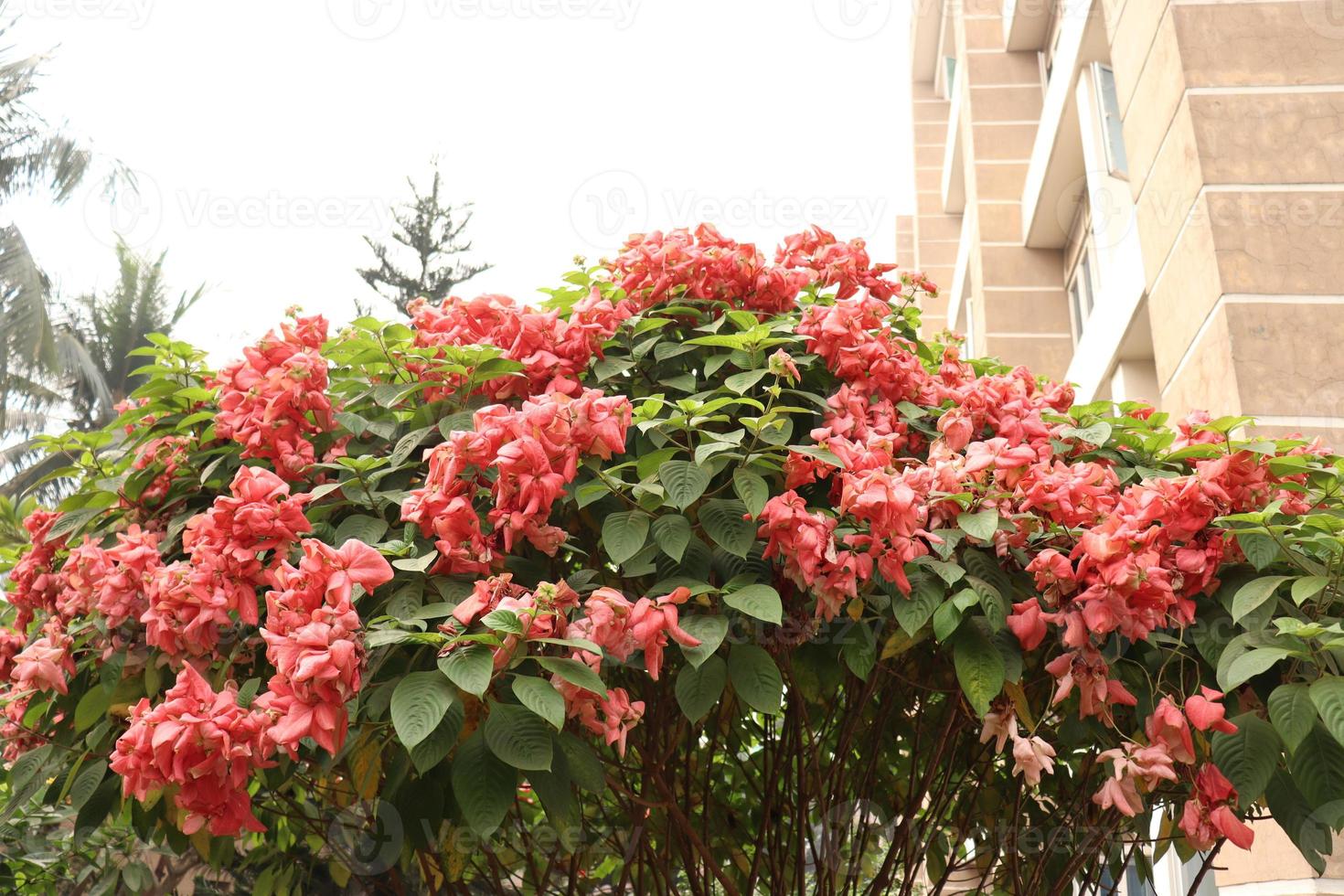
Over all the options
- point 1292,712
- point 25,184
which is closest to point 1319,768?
point 1292,712

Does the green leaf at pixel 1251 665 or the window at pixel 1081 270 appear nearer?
the green leaf at pixel 1251 665

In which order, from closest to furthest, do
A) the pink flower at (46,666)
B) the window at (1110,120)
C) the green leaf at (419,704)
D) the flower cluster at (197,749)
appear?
the green leaf at (419,704), the flower cluster at (197,749), the pink flower at (46,666), the window at (1110,120)

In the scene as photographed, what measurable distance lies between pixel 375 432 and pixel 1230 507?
4.77 ft

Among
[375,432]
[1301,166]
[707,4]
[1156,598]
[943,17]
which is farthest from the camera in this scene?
[943,17]

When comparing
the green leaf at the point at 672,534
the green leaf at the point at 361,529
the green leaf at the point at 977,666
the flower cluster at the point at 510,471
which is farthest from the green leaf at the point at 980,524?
the green leaf at the point at 361,529

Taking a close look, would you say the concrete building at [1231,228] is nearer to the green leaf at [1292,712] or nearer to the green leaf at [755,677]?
the green leaf at [1292,712]

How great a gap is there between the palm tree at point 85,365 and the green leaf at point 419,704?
15.6m

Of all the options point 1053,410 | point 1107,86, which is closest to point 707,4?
point 1107,86

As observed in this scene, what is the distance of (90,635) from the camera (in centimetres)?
211

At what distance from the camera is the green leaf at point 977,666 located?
1.76 meters

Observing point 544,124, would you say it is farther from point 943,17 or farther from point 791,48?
point 791,48

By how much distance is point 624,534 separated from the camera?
1.78m

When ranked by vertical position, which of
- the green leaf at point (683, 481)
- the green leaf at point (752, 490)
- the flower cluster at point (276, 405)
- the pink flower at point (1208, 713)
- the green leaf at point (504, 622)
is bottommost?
the pink flower at point (1208, 713)

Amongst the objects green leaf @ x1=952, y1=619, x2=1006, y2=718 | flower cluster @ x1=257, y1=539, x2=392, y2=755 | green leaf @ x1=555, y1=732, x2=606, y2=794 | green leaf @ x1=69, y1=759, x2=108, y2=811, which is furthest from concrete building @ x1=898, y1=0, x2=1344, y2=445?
green leaf @ x1=69, y1=759, x2=108, y2=811
